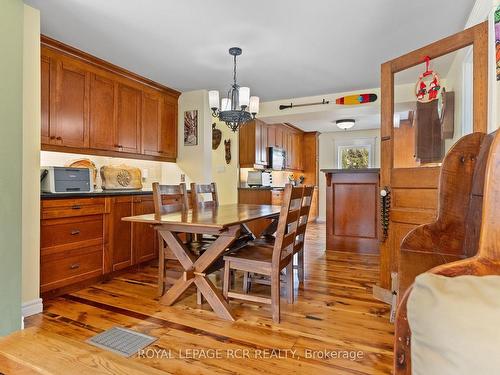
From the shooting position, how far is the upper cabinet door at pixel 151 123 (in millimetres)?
3955

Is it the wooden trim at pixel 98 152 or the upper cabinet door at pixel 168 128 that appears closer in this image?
the wooden trim at pixel 98 152

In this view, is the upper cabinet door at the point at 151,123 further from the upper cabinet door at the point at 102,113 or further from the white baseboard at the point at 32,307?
the white baseboard at the point at 32,307

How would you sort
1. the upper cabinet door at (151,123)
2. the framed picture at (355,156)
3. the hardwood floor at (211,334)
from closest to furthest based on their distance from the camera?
the hardwood floor at (211,334) < the upper cabinet door at (151,123) < the framed picture at (355,156)

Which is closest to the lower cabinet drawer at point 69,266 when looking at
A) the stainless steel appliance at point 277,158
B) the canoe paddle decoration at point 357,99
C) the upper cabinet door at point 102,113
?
the upper cabinet door at point 102,113

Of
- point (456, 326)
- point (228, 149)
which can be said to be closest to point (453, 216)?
point (456, 326)

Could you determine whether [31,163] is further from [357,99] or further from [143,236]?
[357,99]

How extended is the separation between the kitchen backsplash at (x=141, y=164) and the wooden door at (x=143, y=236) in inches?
26.0

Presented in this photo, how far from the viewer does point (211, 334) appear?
189 cm

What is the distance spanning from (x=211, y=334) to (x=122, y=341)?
1.72 ft

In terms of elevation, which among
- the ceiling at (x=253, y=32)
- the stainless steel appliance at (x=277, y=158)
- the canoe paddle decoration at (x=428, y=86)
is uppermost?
the ceiling at (x=253, y=32)

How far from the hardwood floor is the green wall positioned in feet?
0.94

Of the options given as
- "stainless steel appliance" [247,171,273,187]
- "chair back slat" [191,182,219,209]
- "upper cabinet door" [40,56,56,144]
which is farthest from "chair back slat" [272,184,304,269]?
"stainless steel appliance" [247,171,273,187]

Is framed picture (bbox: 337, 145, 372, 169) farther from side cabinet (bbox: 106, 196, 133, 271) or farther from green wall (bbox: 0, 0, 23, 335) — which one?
green wall (bbox: 0, 0, 23, 335)

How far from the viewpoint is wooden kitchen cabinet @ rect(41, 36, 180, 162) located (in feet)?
9.59
